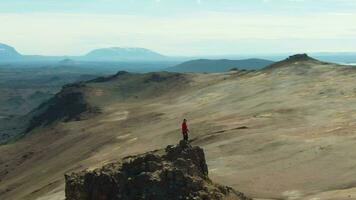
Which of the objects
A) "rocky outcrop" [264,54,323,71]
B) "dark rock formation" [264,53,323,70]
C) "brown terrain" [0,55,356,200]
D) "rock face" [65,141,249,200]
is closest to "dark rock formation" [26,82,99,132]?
"brown terrain" [0,55,356,200]

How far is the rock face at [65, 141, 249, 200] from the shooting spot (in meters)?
20.5

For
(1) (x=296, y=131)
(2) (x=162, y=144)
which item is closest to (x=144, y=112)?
(2) (x=162, y=144)

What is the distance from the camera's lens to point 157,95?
10700cm

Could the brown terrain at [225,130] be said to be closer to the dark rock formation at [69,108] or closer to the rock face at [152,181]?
the dark rock formation at [69,108]

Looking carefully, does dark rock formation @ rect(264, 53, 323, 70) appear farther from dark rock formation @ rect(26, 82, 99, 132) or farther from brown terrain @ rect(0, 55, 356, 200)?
dark rock formation @ rect(26, 82, 99, 132)

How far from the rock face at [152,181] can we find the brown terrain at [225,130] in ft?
24.5

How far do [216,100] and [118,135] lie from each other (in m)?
16.8

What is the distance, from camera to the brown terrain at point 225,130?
34.8 meters

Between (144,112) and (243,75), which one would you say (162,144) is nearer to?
(144,112)

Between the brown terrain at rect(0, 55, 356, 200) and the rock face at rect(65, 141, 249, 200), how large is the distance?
7.47 m

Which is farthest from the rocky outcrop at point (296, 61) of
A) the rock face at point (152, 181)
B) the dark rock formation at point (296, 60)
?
the rock face at point (152, 181)

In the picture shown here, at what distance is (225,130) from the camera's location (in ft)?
172

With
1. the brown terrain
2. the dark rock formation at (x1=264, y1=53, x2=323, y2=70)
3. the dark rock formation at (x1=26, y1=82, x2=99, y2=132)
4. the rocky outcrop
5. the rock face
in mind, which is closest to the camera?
the rock face

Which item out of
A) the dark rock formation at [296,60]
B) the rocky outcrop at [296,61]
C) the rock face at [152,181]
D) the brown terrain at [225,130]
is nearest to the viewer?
the rock face at [152,181]
